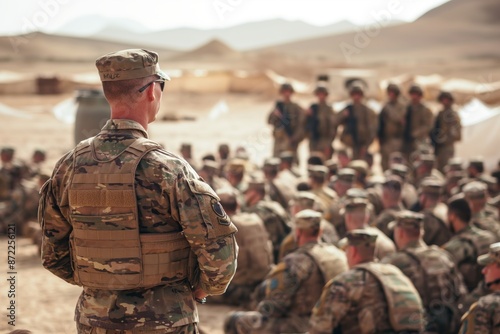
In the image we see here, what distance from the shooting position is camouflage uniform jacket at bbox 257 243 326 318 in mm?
5945

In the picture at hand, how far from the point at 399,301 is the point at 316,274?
2.99ft

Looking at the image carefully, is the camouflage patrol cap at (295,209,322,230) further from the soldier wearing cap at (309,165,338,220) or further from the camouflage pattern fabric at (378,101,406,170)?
the camouflage pattern fabric at (378,101,406,170)

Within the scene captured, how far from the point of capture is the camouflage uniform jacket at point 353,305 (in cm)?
525

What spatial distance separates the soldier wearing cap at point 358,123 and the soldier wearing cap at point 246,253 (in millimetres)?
5771

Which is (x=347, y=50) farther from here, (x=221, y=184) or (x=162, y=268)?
(x=162, y=268)

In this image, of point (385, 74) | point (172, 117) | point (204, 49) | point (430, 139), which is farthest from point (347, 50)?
point (430, 139)

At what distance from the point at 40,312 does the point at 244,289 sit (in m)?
2.05

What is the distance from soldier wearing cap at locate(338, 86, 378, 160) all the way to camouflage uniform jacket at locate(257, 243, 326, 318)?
744cm

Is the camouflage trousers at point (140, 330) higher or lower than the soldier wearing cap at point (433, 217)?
higher

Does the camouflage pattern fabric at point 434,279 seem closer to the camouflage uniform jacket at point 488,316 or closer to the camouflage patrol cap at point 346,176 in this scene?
the camouflage uniform jacket at point 488,316

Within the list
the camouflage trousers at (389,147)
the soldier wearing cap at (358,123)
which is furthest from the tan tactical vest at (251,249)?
the camouflage trousers at (389,147)

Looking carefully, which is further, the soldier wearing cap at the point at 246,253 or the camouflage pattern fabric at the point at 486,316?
the soldier wearing cap at the point at 246,253

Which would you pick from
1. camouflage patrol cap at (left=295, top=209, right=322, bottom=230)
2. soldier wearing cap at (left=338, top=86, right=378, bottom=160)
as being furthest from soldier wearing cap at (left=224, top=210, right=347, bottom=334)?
soldier wearing cap at (left=338, top=86, right=378, bottom=160)

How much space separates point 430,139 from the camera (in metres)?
13.2
